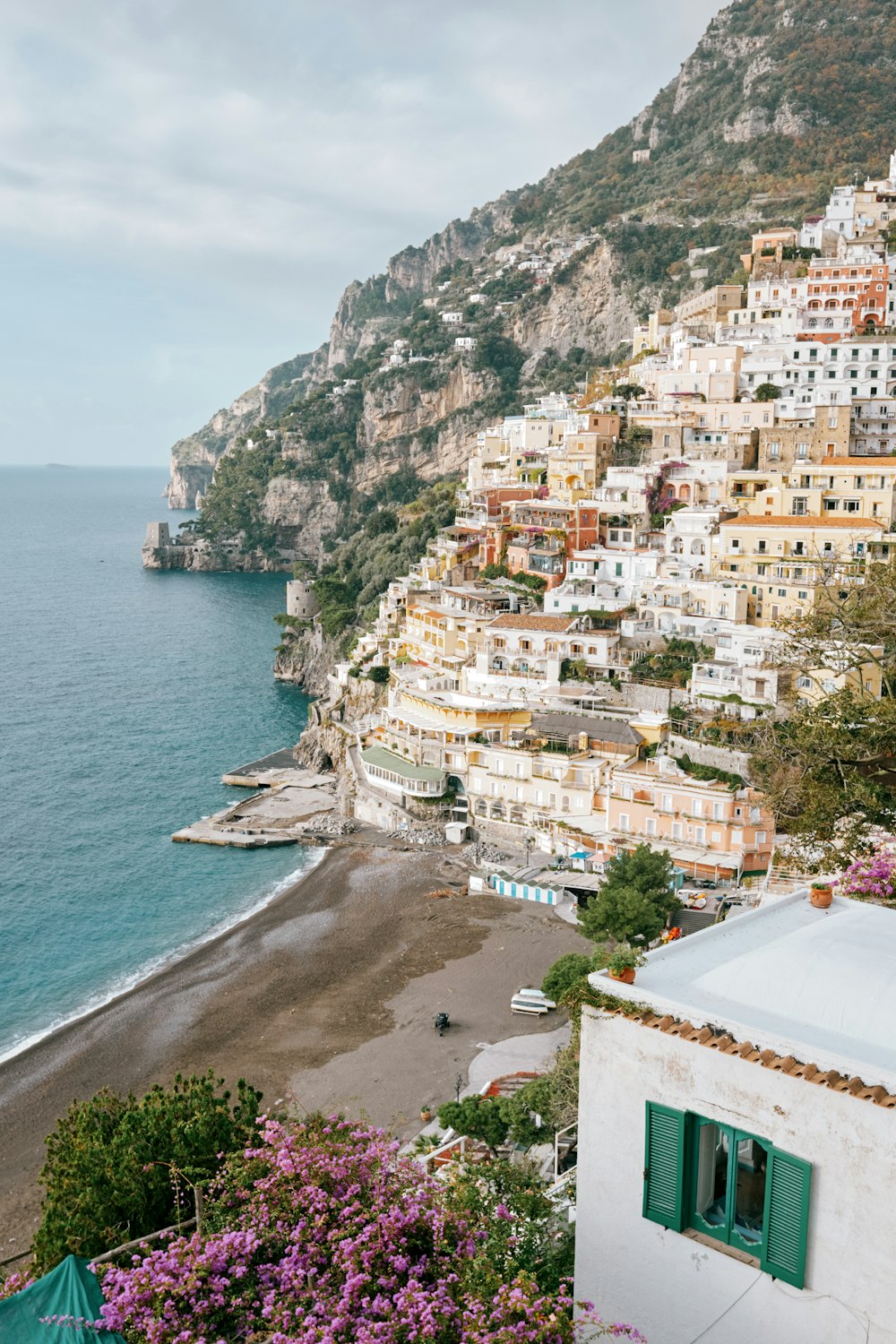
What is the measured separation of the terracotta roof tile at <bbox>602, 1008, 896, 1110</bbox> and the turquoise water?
72.5 ft

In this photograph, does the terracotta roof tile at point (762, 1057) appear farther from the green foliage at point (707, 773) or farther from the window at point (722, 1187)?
the green foliage at point (707, 773)

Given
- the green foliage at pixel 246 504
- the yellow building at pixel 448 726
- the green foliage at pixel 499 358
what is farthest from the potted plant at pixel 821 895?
the green foliage at pixel 246 504

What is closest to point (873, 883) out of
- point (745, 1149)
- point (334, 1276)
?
point (745, 1149)

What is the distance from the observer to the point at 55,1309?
301 inches

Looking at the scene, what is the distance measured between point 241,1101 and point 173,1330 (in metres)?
5.30

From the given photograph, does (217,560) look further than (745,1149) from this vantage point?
Yes

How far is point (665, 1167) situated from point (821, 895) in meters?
3.15

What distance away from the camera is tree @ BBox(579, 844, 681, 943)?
83.1 ft

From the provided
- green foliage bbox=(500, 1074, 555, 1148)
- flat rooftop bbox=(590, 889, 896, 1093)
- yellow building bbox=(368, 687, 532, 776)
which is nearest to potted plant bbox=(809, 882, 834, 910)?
flat rooftop bbox=(590, 889, 896, 1093)

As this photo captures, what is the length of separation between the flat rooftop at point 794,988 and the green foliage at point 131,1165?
514 cm

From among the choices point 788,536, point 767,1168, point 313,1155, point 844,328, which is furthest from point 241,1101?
point 844,328

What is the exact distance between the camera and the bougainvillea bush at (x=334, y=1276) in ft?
22.6

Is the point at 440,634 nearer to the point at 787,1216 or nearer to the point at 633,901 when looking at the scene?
the point at 633,901

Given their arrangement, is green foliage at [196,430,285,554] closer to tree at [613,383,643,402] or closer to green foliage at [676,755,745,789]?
tree at [613,383,643,402]
